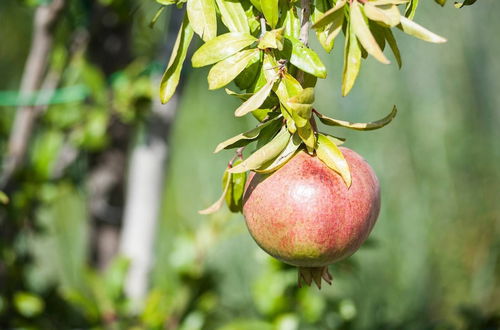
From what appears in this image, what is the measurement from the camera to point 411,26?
47 centimetres

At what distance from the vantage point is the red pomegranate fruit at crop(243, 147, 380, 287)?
1.67ft

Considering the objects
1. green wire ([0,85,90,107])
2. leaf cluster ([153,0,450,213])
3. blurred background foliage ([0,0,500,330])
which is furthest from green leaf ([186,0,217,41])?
green wire ([0,85,90,107])

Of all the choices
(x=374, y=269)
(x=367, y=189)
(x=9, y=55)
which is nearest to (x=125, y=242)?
(x=374, y=269)

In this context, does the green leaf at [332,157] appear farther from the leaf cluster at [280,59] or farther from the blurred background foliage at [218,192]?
the blurred background foliage at [218,192]

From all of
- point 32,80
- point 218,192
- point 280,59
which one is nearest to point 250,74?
point 280,59

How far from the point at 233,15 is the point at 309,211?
0.16m

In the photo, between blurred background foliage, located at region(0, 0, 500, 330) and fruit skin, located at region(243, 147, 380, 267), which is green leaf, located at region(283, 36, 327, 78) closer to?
fruit skin, located at region(243, 147, 380, 267)

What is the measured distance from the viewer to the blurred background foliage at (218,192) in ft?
4.19

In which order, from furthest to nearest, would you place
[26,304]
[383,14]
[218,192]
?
[218,192], [26,304], [383,14]

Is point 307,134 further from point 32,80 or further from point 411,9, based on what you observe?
point 32,80

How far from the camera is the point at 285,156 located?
21.1 inches

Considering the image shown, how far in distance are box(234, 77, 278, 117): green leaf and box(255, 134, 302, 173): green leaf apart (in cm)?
5

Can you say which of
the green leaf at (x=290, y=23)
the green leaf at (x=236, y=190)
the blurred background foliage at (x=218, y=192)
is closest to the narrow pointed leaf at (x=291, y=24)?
the green leaf at (x=290, y=23)

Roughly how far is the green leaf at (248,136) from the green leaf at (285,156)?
23 mm
